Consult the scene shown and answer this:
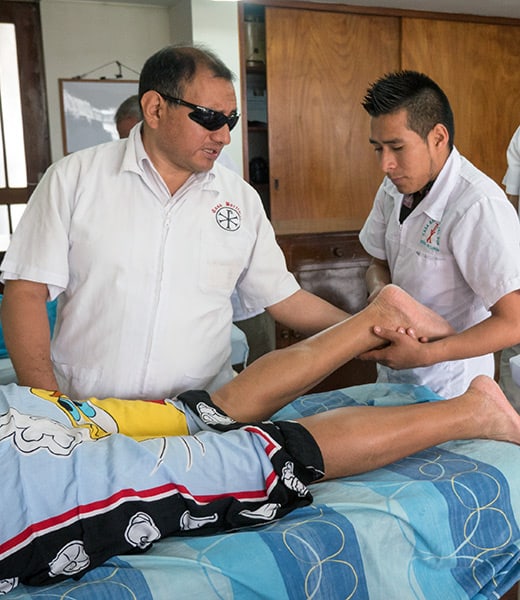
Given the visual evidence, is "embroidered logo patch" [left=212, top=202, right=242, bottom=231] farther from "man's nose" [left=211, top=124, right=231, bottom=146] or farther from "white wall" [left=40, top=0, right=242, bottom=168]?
"white wall" [left=40, top=0, right=242, bottom=168]

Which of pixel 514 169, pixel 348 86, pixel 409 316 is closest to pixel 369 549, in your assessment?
pixel 409 316

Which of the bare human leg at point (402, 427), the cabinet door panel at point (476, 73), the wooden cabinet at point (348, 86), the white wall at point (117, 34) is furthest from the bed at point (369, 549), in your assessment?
the cabinet door panel at point (476, 73)

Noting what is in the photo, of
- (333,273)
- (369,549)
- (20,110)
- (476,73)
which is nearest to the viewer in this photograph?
(369,549)

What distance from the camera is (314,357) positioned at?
1.67m

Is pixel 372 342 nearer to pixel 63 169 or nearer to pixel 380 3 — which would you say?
pixel 63 169

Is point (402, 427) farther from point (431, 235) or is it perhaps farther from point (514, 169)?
point (514, 169)

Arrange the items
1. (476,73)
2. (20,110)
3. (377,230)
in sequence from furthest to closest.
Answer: (476,73)
(20,110)
(377,230)

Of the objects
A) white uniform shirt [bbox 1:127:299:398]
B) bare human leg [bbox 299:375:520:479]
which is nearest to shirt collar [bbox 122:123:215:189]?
white uniform shirt [bbox 1:127:299:398]

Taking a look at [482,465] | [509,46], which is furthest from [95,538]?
[509,46]

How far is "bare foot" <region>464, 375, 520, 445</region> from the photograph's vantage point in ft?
5.01

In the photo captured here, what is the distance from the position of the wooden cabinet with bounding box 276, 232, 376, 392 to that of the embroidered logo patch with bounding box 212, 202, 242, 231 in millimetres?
1454

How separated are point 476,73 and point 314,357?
3.46m

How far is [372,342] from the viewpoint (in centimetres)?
172

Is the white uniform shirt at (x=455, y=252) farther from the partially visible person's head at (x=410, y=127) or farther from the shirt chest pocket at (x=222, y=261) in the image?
the shirt chest pocket at (x=222, y=261)
